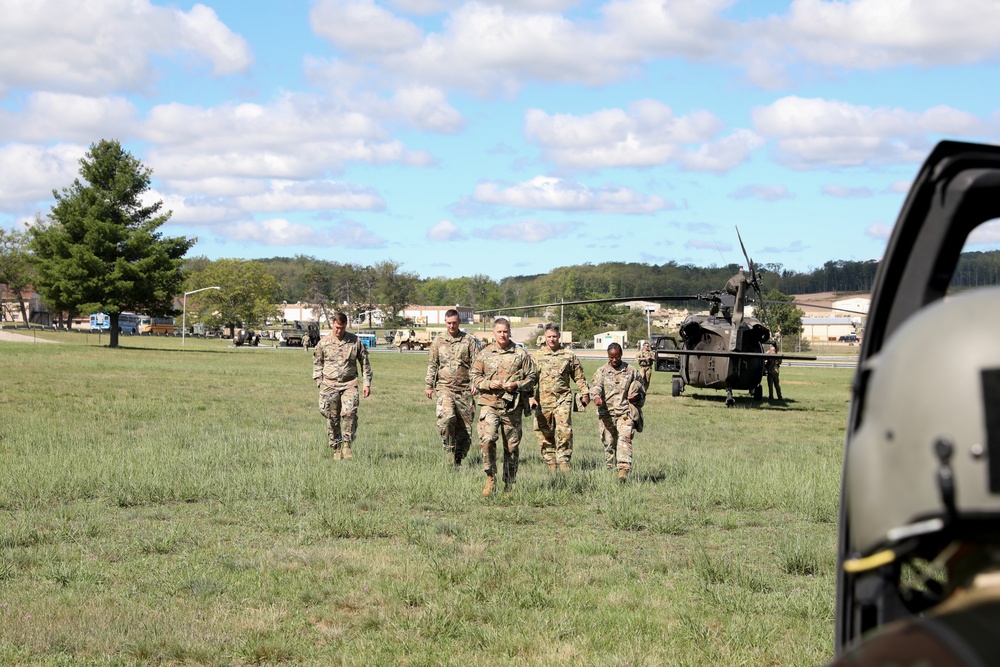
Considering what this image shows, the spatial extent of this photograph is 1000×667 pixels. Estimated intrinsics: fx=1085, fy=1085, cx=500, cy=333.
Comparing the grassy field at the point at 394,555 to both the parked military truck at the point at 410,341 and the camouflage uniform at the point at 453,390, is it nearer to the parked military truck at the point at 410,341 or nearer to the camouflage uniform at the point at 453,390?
the camouflage uniform at the point at 453,390

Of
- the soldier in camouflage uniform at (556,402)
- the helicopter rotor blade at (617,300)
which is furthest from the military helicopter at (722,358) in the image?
the soldier in camouflage uniform at (556,402)

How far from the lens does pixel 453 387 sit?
566 inches

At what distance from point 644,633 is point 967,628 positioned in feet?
16.8

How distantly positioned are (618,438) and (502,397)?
2.40m

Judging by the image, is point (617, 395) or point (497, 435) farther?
point (617, 395)

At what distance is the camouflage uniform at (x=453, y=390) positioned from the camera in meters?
14.4

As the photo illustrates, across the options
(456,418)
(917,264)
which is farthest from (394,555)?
(917,264)

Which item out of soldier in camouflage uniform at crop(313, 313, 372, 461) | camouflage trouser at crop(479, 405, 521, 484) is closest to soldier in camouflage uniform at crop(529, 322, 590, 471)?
camouflage trouser at crop(479, 405, 521, 484)

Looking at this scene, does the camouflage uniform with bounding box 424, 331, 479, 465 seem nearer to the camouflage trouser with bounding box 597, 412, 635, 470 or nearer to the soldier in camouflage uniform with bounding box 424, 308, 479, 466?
the soldier in camouflage uniform with bounding box 424, 308, 479, 466

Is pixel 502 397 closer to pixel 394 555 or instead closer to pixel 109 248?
pixel 394 555

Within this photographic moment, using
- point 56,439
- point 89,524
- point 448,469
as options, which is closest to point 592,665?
point 89,524

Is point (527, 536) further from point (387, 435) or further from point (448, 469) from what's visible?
point (387, 435)

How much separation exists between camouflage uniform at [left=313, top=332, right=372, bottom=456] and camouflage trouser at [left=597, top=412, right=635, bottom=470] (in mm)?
3479

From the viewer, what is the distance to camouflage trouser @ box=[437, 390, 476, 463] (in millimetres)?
14328
